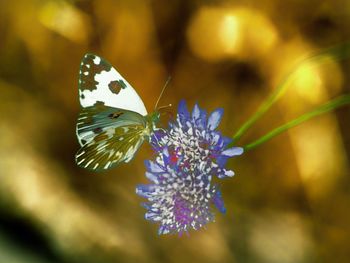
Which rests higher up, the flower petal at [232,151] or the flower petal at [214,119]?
the flower petal at [214,119]

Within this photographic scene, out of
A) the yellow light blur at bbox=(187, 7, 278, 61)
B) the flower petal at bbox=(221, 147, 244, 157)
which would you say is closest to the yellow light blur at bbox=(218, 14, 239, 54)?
the yellow light blur at bbox=(187, 7, 278, 61)

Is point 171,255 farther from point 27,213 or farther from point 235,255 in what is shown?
point 27,213

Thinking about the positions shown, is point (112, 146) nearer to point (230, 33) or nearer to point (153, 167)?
point (153, 167)

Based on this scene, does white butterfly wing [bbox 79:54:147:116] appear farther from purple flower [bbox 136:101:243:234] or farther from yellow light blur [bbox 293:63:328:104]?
yellow light blur [bbox 293:63:328:104]

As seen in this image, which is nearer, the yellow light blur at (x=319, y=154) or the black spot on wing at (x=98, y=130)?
the yellow light blur at (x=319, y=154)

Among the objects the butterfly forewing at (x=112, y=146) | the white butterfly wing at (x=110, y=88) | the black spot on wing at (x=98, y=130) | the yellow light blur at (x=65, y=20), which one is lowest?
the butterfly forewing at (x=112, y=146)

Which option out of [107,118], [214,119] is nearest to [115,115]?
[107,118]

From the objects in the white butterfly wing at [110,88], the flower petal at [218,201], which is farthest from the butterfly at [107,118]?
the flower petal at [218,201]

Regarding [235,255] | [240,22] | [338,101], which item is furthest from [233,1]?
[235,255]

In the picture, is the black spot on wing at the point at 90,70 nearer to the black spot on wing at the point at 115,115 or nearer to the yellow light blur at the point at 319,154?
the black spot on wing at the point at 115,115
